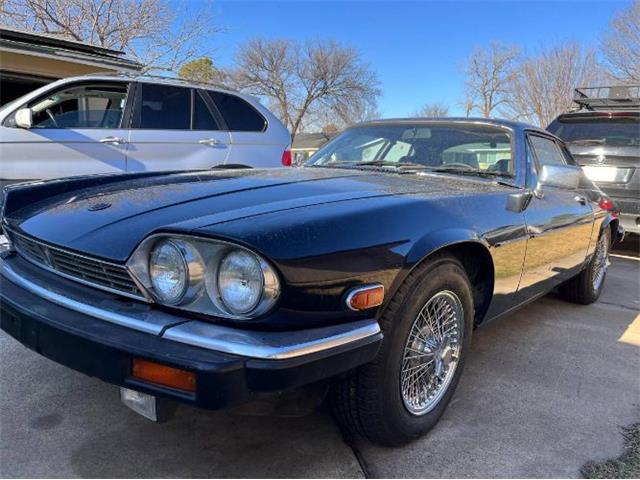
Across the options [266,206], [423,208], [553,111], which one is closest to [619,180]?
[423,208]

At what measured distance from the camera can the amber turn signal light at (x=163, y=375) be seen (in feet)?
4.98

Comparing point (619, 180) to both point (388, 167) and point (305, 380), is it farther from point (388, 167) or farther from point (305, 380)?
point (305, 380)

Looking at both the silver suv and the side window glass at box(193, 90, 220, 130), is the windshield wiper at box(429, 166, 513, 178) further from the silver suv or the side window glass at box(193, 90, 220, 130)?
the side window glass at box(193, 90, 220, 130)

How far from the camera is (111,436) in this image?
2.12m

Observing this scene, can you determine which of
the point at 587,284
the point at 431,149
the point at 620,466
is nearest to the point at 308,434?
the point at 620,466

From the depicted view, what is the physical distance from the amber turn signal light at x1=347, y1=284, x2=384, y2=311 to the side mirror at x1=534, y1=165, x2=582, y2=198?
1690 millimetres

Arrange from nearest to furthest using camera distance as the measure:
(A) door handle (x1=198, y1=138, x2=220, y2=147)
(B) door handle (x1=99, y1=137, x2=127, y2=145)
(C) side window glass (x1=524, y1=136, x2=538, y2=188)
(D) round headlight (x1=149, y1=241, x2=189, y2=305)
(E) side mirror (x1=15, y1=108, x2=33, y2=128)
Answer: (D) round headlight (x1=149, y1=241, x2=189, y2=305)
(C) side window glass (x1=524, y1=136, x2=538, y2=188)
(E) side mirror (x1=15, y1=108, x2=33, y2=128)
(B) door handle (x1=99, y1=137, x2=127, y2=145)
(A) door handle (x1=198, y1=138, x2=220, y2=147)

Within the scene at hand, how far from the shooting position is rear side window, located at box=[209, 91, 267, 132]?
19.7 feet

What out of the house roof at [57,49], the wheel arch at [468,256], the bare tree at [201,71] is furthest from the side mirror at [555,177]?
the bare tree at [201,71]

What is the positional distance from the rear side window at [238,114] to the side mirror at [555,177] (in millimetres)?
3832

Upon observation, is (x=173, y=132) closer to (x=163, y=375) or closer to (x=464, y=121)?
(x=464, y=121)

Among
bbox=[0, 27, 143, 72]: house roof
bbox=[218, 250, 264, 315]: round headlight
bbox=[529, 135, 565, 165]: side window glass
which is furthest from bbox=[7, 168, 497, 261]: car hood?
bbox=[0, 27, 143, 72]: house roof

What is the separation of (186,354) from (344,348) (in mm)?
482

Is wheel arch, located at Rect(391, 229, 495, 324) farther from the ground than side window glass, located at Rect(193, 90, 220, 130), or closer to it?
closer to it
